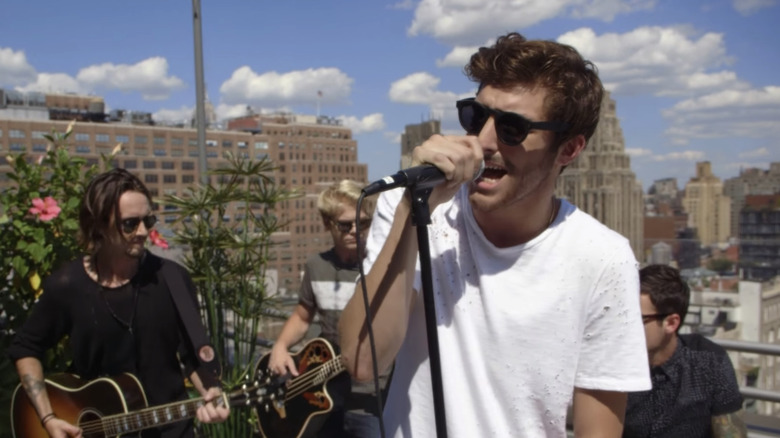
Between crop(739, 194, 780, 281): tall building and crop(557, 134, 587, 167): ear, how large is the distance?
3105 inches

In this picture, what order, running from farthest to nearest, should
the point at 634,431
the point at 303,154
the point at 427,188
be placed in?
the point at 303,154, the point at 634,431, the point at 427,188

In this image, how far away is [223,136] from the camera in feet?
245

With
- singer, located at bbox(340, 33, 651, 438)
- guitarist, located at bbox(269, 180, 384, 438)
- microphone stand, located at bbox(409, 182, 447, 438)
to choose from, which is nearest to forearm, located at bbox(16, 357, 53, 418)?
guitarist, located at bbox(269, 180, 384, 438)

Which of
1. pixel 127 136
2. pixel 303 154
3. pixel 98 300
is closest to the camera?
pixel 98 300

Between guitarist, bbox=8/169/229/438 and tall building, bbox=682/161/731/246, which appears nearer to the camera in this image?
guitarist, bbox=8/169/229/438

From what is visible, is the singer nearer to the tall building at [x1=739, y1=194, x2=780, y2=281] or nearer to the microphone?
the microphone

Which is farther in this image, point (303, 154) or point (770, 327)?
point (303, 154)

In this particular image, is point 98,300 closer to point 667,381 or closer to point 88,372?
point 88,372

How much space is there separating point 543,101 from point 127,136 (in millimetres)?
76982

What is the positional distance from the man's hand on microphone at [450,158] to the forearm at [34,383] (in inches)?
84.9

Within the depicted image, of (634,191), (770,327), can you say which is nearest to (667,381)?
(770,327)

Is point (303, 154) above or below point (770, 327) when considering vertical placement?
above

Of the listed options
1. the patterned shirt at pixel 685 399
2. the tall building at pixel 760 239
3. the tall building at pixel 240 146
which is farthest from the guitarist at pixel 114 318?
the tall building at pixel 760 239

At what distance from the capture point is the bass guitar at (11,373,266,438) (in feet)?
9.21
